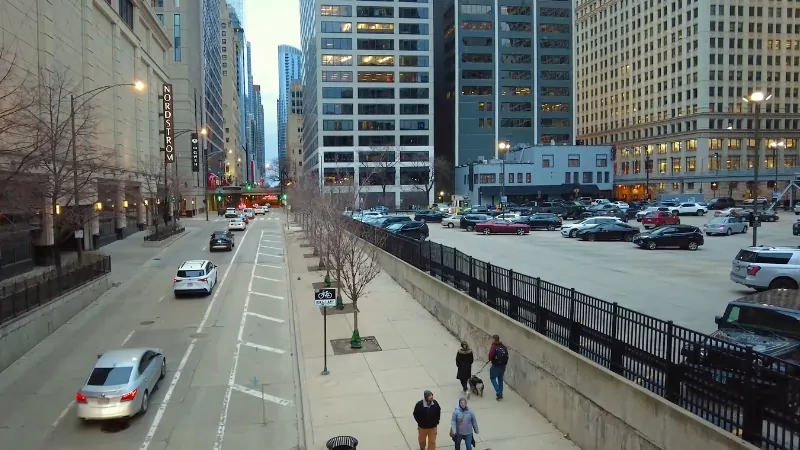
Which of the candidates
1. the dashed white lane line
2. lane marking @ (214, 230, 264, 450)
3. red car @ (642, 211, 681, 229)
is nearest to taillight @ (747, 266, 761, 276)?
the dashed white lane line

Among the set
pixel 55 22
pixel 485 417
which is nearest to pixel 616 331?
pixel 485 417

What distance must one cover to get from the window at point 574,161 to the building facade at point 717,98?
1625 centimetres

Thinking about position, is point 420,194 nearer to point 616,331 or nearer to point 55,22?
point 55,22

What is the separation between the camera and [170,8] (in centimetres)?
8519

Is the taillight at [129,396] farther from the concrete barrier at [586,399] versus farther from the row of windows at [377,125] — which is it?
the row of windows at [377,125]

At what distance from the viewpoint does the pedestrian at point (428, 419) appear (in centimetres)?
919

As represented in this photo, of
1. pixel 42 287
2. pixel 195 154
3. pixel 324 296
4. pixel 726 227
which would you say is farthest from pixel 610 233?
pixel 195 154

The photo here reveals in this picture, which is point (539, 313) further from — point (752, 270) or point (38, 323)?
point (38, 323)

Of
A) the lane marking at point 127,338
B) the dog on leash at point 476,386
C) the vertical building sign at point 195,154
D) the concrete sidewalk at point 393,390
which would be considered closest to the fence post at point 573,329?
the concrete sidewalk at point 393,390

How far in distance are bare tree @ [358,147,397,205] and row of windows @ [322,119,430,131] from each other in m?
4.39

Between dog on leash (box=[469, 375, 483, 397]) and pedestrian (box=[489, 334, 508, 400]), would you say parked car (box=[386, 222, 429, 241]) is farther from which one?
pedestrian (box=[489, 334, 508, 400])

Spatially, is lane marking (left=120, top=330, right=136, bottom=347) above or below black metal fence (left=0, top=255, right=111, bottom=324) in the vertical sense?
below

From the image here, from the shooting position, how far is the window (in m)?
93.1

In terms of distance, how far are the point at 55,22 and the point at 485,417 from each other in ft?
105
